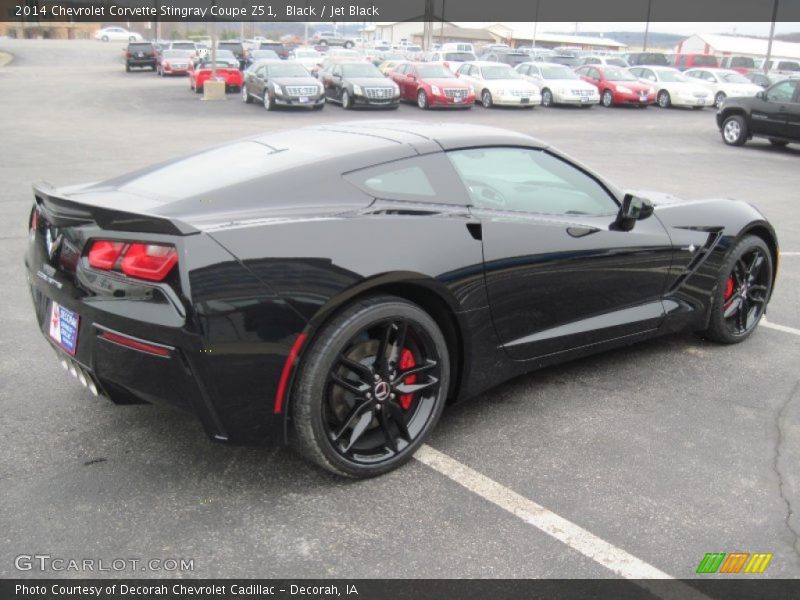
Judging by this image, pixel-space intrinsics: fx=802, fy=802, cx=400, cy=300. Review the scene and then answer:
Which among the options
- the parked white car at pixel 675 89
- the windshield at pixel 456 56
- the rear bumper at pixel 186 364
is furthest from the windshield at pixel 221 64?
the rear bumper at pixel 186 364

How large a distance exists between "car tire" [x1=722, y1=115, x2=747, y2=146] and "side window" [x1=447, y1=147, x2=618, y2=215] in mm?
15781

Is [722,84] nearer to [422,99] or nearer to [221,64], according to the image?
[422,99]

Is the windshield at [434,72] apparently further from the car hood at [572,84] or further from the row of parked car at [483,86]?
the car hood at [572,84]

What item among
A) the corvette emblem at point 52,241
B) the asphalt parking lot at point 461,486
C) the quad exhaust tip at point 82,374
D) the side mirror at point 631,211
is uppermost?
the side mirror at point 631,211

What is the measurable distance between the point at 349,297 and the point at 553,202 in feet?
4.89

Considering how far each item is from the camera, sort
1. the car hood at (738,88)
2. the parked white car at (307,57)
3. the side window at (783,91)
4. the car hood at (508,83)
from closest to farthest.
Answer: the side window at (783,91) < the car hood at (508,83) < the car hood at (738,88) < the parked white car at (307,57)

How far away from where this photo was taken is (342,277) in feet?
10.1

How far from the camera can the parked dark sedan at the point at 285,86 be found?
22969 millimetres

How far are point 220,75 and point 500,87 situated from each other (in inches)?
390

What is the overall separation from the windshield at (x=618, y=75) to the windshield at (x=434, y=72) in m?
6.64

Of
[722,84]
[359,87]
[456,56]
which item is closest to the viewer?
[359,87]

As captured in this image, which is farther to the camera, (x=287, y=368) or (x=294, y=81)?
(x=294, y=81)

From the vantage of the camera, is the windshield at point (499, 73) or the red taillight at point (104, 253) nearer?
the red taillight at point (104, 253)

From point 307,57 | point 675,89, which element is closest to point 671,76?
point 675,89
